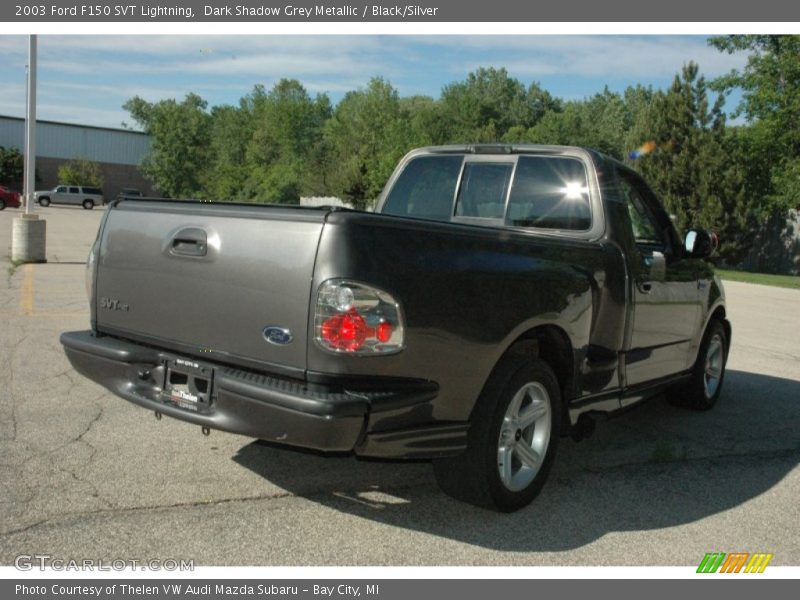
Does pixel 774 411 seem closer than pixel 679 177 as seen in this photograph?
Yes

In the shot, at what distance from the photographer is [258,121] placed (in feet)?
297

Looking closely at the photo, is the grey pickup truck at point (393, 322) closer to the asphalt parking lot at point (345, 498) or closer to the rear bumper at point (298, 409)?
the rear bumper at point (298, 409)

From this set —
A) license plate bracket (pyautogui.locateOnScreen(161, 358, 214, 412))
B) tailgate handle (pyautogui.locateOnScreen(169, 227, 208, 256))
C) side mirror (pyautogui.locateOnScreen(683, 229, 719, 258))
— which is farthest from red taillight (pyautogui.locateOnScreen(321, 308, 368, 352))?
side mirror (pyautogui.locateOnScreen(683, 229, 719, 258))

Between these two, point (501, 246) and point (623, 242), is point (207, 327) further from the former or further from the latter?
point (623, 242)

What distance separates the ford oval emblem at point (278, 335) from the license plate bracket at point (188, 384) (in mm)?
336

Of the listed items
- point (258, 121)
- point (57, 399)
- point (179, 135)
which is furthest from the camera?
point (258, 121)

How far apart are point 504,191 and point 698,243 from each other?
155 centimetres

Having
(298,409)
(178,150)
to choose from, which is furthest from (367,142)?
(298,409)

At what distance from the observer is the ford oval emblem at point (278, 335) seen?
3.19 meters

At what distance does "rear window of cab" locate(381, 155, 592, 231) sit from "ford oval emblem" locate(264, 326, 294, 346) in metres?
2.25

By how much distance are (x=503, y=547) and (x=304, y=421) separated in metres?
1.21

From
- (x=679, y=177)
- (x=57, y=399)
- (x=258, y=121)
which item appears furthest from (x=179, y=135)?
(x=57, y=399)

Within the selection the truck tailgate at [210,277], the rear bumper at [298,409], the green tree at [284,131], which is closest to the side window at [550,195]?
the rear bumper at [298,409]

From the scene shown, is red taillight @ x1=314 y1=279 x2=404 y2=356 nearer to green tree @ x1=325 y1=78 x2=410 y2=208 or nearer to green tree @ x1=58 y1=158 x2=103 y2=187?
green tree @ x1=325 y1=78 x2=410 y2=208
